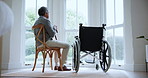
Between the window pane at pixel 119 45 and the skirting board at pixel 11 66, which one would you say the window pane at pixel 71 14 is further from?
the skirting board at pixel 11 66

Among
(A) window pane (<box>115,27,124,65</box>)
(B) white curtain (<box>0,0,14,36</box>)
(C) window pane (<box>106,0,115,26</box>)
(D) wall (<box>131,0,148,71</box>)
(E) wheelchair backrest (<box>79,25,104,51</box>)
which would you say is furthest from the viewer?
(C) window pane (<box>106,0,115,26</box>)

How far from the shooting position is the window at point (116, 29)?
382 cm

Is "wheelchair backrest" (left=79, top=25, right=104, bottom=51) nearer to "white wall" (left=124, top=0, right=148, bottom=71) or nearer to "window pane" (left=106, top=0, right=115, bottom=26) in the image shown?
"white wall" (left=124, top=0, right=148, bottom=71)

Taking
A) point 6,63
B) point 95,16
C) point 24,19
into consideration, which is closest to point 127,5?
point 95,16

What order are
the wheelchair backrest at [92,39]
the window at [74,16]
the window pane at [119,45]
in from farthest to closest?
the window at [74,16] < the window pane at [119,45] < the wheelchair backrest at [92,39]

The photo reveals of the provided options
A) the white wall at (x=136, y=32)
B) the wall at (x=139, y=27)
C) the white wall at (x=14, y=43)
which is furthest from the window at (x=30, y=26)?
the wall at (x=139, y=27)

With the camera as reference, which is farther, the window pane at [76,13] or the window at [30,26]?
the window pane at [76,13]

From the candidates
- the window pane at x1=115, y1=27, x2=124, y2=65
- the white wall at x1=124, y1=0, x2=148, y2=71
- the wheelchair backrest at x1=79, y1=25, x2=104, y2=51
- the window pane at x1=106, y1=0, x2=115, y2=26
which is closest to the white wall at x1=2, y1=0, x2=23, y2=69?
the wheelchair backrest at x1=79, y1=25, x2=104, y2=51

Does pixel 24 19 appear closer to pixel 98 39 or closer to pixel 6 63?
pixel 6 63

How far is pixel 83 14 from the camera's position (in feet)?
14.8

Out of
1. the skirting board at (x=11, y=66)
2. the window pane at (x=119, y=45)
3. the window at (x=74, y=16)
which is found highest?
the window at (x=74, y=16)

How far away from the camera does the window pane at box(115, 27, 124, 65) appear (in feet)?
12.5

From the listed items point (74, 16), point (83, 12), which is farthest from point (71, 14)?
point (83, 12)

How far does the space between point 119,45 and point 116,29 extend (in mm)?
371
